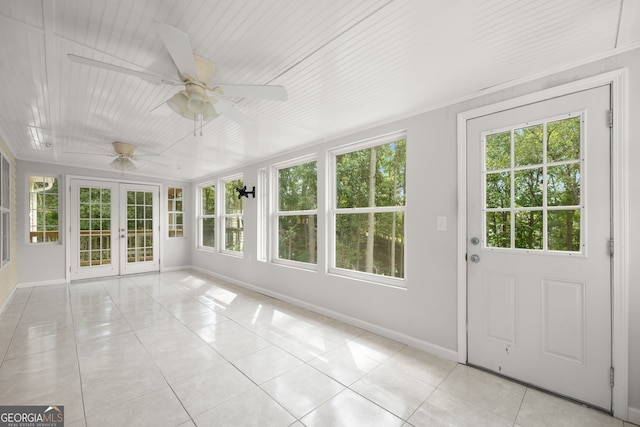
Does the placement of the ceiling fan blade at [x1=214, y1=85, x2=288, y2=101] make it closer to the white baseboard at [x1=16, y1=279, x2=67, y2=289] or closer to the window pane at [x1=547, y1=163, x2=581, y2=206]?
the window pane at [x1=547, y1=163, x2=581, y2=206]

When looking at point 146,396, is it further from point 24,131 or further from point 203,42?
point 24,131

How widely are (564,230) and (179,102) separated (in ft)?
9.53

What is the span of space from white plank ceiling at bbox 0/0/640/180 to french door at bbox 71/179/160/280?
3.18 m

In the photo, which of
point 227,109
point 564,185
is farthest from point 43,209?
point 564,185

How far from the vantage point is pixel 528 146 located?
6.93ft

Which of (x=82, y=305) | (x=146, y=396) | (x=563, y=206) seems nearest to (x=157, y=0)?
(x=146, y=396)

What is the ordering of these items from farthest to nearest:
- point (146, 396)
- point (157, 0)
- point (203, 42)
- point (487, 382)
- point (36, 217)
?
1. point (36, 217)
2. point (487, 382)
3. point (146, 396)
4. point (203, 42)
5. point (157, 0)

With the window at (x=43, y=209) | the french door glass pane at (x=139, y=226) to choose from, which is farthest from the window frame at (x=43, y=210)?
the french door glass pane at (x=139, y=226)

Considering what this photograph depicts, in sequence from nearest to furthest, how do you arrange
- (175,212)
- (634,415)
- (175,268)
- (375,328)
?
(634,415), (375,328), (175,268), (175,212)

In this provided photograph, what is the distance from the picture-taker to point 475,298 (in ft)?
7.65

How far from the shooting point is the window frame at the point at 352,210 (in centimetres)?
294

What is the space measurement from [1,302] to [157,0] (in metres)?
4.82

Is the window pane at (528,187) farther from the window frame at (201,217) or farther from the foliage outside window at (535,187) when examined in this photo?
the window frame at (201,217)

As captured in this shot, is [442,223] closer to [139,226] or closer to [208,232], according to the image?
[208,232]
